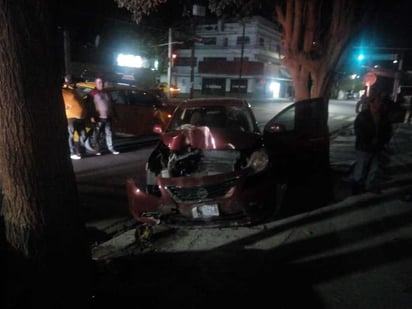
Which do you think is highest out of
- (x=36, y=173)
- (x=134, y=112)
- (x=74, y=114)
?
(x=36, y=173)

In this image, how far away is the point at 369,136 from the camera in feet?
21.7

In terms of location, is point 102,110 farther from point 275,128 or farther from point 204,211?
point 204,211

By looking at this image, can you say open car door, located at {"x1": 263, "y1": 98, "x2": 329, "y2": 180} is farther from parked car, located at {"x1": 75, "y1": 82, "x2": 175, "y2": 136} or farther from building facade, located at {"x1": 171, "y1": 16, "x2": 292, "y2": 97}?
building facade, located at {"x1": 171, "y1": 16, "x2": 292, "y2": 97}

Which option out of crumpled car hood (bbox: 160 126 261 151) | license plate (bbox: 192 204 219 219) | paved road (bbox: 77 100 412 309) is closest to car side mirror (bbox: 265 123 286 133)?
crumpled car hood (bbox: 160 126 261 151)

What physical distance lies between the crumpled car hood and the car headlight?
0.18 metres

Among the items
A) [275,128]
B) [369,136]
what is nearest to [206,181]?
[275,128]

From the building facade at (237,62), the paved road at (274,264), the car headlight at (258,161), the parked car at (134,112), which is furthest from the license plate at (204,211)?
the building facade at (237,62)

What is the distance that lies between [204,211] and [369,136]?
344cm

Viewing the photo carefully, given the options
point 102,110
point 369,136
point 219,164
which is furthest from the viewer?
point 102,110

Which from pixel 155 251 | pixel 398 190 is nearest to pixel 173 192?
pixel 155 251

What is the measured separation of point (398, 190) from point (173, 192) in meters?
4.54

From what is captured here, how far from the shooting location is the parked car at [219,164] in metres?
4.88

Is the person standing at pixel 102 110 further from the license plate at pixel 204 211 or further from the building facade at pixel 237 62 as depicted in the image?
the building facade at pixel 237 62

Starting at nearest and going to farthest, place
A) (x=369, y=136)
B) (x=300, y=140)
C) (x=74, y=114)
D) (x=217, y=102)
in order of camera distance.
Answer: (x=369, y=136), (x=217, y=102), (x=300, y=140), (x=74, y=114)
